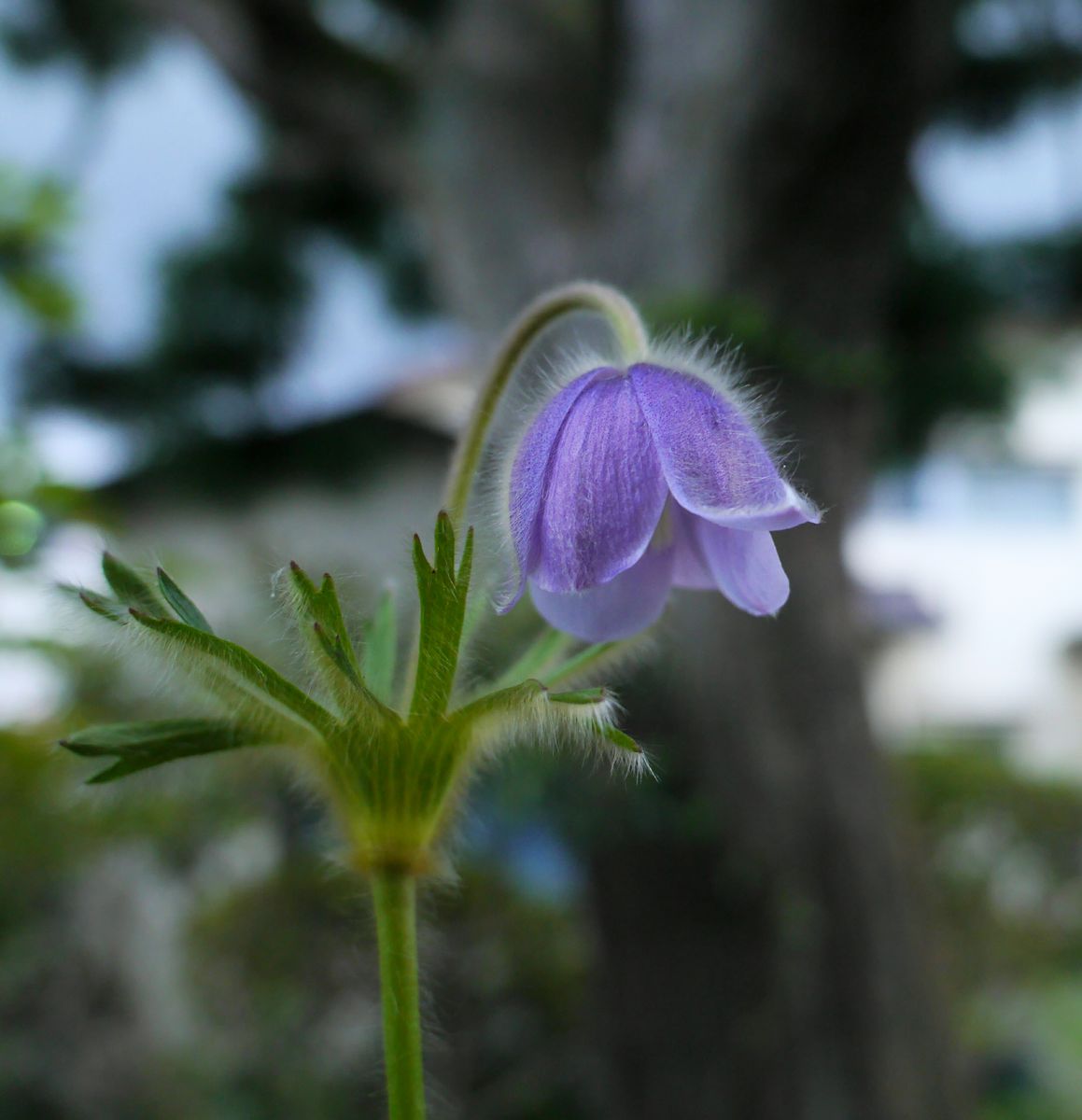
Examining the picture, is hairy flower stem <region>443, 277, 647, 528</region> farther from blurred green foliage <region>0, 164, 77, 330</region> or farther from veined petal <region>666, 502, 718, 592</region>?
blurred green foliage <region>0, 164, 77, 330</region>

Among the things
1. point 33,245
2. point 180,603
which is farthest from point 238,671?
point 33,245

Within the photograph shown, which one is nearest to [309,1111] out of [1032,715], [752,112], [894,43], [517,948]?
[517,948]

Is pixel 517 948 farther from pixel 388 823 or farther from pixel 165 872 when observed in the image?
pixel 388 823

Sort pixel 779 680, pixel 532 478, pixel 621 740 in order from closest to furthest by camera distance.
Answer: pixel 621 740 → pixel 532 478 → pixel 779 680

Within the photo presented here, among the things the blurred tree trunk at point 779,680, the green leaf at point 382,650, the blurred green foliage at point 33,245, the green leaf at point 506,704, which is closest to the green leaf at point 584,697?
the green leaf at point 506,704

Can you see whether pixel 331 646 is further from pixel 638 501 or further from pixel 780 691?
pixel 780 691
